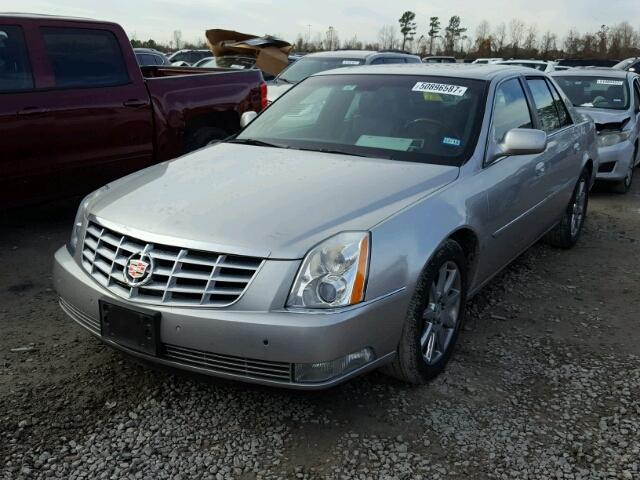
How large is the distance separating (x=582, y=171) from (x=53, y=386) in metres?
4.49

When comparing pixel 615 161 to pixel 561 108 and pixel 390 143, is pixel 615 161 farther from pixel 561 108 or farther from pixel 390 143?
pixel 390 143

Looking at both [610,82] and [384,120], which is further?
[610,82]

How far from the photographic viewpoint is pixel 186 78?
6.24m

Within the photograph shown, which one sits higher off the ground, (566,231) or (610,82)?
(610,82)

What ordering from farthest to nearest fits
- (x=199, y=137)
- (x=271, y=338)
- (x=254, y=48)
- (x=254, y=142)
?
(x=254, y=48) < (x=199, y=137) < (x=254, y=142) < (x=271, y=338)

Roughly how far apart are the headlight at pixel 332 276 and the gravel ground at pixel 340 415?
0.49m

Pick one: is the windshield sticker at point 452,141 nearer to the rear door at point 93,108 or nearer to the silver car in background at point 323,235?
the silver car in background at point 323,235

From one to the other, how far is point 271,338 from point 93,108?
12.0 feet

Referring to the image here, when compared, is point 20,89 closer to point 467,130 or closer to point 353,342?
point 467,130

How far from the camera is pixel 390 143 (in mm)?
3738

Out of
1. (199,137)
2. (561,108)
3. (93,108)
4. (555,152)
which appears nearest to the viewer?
(555,152)

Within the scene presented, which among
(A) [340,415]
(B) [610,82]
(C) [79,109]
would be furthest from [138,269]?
(B) [610,82]

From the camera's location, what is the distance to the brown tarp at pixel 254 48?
1398 cm

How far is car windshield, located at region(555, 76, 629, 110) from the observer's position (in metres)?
8.56
